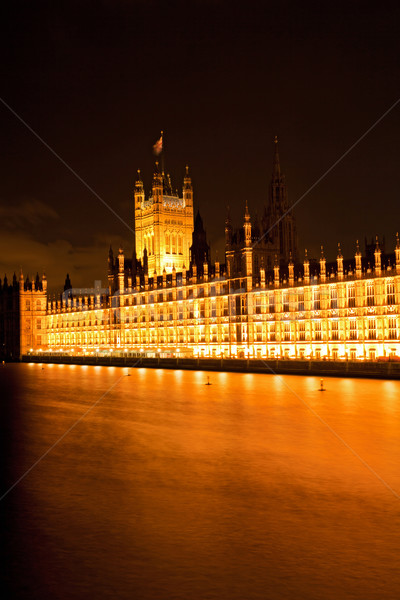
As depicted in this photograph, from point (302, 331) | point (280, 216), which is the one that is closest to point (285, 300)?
point (302, 331)

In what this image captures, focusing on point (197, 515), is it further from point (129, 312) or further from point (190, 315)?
point (129, 312)

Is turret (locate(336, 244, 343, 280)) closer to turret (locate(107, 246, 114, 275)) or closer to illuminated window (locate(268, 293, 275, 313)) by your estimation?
illuminated window (locate(268, 293, 275, 313))

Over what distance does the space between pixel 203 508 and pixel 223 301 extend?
250 feet

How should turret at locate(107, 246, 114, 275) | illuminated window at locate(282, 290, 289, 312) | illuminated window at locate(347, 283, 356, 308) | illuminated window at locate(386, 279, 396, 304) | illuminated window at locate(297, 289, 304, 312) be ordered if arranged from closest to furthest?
illuminated window at locate(386, 279, 396, 304)
illuminated window at locate(347, 283, 356, 308)
illuminated window at locate(297, 289, 304, 312)
illuminated window at locate(282, 290, 289, 312)
turret at locate(107, 246, 114, 275)

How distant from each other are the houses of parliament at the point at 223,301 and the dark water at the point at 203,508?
142 ft

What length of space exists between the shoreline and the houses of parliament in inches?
309

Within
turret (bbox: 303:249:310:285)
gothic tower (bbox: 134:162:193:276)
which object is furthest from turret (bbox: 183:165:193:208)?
turret (bbox: 303:249:310:285)

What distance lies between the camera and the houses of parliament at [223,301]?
71325mm

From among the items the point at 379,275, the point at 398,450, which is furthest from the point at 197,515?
the point at 379,275

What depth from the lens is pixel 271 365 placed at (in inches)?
2527

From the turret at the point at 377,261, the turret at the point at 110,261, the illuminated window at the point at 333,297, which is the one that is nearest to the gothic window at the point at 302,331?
the illuminated window at the point at 333,297

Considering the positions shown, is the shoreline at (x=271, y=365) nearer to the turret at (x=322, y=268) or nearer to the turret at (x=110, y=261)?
the turret at (x=322, y=268)

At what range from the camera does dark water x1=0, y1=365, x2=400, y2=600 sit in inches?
404

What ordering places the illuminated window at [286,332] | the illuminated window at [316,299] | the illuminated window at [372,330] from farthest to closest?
the illuminated window at [286,332] < the illuminated window at [316,299] < the illuminated window at [372,330]
